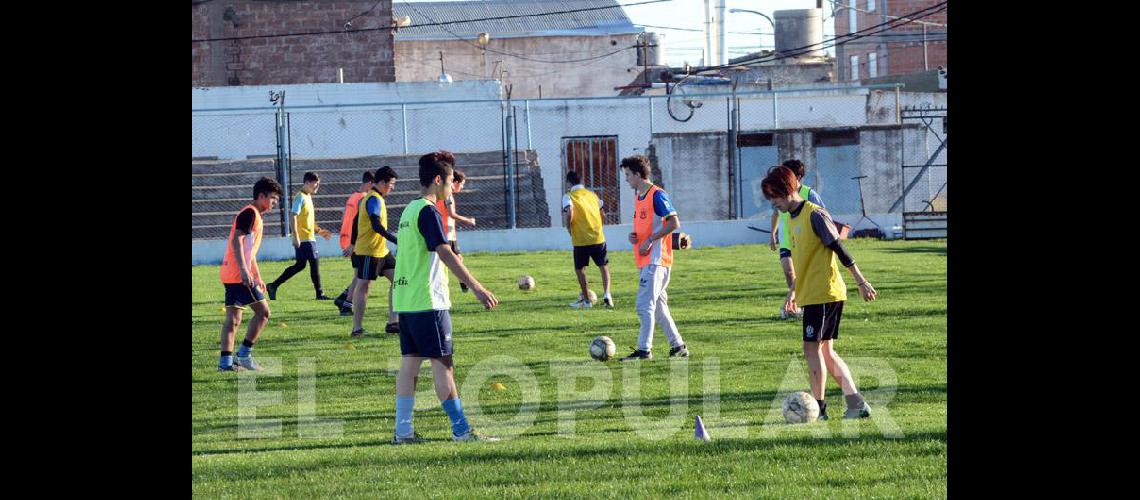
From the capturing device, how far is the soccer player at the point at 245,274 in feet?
37.8

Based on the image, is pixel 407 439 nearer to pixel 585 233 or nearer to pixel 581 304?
pixel 581 304

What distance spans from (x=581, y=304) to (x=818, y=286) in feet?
28.7

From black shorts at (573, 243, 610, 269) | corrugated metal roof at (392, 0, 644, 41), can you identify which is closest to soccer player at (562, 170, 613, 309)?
black shorts at (573, 243, 610, 269)

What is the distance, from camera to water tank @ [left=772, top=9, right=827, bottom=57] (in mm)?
51219

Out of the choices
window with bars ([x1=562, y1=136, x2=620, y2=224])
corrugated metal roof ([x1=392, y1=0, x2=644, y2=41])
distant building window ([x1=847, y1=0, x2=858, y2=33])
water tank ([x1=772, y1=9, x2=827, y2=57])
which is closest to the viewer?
window with bars ([x1=562, y1=136, x2=620, y2=224])

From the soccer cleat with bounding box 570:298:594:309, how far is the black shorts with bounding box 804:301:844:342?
857 centimetres

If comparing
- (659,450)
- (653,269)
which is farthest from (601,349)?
(659,450)

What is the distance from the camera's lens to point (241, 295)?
11797 mm

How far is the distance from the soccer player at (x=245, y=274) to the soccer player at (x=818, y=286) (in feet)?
15.7

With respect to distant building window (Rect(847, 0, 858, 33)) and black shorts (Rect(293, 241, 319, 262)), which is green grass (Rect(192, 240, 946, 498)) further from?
distant building window (Rect(847, 0, 858, 33))
